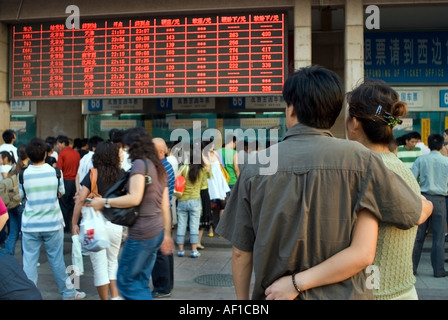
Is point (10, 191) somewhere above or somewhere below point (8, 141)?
below

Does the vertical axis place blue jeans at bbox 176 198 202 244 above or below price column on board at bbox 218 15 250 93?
below

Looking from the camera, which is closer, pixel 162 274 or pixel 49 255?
pixel 49 255

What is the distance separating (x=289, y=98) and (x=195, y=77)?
6.64 metres

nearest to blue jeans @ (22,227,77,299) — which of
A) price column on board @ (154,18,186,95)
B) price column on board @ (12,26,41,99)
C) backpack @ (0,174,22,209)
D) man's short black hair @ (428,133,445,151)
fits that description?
backpack @ (0,174,22,209)

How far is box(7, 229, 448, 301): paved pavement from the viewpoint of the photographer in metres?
5.64

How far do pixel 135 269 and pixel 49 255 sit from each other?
73.5 inches

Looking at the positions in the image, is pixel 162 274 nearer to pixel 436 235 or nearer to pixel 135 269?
pixel 135 269

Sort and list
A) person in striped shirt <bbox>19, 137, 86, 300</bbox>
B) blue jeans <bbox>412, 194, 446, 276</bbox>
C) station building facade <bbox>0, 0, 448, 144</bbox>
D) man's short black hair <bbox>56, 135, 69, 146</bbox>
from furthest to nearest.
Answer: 1. man's short black hair <bbox>56, 135, 69, 146</bbox>
2. station building facade <bbox>0, 0, 448, 144</bbox>
3. blue jeans <bbox>412, 194, 446, 276</bbox>
4. person in striped shirt <bbox>19, 137, 86, 300</bbox>

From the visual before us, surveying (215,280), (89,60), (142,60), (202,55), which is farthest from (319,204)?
(89,60)

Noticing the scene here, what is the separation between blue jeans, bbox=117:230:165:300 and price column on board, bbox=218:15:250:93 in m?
4.69

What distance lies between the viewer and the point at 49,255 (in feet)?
17.7

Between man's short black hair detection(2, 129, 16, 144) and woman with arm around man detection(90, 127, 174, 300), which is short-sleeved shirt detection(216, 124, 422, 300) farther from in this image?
man's short black hair detection(2, 129, 16, 144)

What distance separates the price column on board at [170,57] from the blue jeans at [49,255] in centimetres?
384

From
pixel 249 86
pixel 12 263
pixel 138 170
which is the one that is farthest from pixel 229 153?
pixel 12 263
